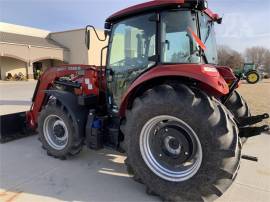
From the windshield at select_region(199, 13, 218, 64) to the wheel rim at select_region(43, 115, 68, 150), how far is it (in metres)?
2.42

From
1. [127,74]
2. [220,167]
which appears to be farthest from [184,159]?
[127,74]

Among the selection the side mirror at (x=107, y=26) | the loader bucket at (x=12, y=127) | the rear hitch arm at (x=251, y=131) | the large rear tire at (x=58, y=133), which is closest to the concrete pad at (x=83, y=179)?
the large rear tire at (x=58, y=133)

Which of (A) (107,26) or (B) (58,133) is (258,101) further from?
(B) (58,133)

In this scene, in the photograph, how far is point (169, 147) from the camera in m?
3.19

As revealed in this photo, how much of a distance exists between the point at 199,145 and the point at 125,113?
3.36ft

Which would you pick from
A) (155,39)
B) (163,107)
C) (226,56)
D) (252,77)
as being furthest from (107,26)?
(252,77)

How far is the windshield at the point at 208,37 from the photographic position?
345cm

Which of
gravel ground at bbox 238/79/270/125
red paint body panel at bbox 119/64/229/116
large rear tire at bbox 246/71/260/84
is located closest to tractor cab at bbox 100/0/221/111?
red paint body panel at bbox 119/64/229/116

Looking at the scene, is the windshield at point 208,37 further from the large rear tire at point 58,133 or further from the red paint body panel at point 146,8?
the large rear tire at point 58,133

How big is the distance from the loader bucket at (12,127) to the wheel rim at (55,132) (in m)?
1.14

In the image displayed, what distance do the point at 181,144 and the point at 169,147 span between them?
17cm

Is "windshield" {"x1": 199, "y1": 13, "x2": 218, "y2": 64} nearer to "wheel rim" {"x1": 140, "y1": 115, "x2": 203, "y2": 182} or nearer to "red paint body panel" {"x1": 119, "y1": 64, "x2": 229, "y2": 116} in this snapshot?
"red paint body panel" {"x1": 119, "y1": 64, "x2": 229, "y2": 116}

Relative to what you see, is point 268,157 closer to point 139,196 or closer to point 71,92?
point 139,196

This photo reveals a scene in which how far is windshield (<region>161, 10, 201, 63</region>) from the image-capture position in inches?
125
